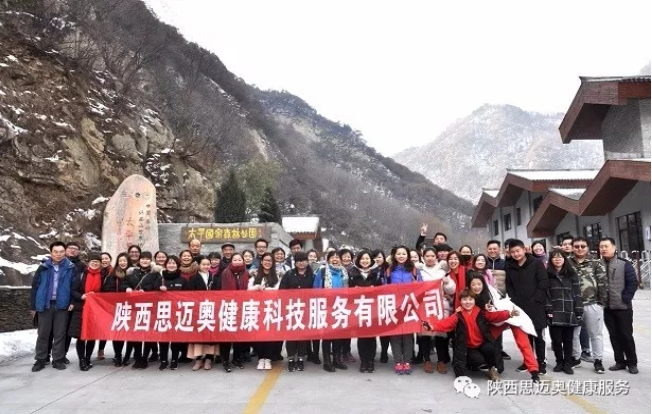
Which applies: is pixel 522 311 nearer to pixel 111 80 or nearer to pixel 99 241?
pixel 99 241

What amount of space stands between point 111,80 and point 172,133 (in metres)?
3.90

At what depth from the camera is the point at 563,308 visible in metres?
5.82

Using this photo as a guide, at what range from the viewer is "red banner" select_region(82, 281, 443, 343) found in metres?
6.22

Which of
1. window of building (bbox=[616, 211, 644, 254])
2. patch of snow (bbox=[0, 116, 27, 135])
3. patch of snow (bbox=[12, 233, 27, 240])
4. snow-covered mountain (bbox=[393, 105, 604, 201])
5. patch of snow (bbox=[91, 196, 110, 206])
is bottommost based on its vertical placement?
patch of snow (bbox=[12, 233, 27, 240])

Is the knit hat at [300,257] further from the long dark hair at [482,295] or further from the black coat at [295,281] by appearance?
the long dark hair at [482,295]

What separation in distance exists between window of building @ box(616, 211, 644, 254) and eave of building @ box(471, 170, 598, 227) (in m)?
4.64

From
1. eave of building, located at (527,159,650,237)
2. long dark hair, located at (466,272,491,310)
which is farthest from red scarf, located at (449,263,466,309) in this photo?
eave of building, located at (527,159,650,237)

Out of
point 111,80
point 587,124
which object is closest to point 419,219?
point 587,124

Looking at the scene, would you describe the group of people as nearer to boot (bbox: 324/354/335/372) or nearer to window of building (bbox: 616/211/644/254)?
boot (bbox: 324/354/335/372)

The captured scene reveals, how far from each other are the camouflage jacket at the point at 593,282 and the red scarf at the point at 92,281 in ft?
21.7

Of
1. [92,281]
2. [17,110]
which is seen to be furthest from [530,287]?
[17,110]

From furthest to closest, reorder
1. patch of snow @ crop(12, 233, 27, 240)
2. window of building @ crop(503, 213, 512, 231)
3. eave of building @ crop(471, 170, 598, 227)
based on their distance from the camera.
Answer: window of building @ crop(503, 213, 512, 231) < eave of building @ crop(471, 170, 598, 227) < patch of snow @ crop(12, 233, 27, 240)

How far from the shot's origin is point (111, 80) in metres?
22.3

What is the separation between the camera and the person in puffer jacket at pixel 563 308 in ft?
19.0
